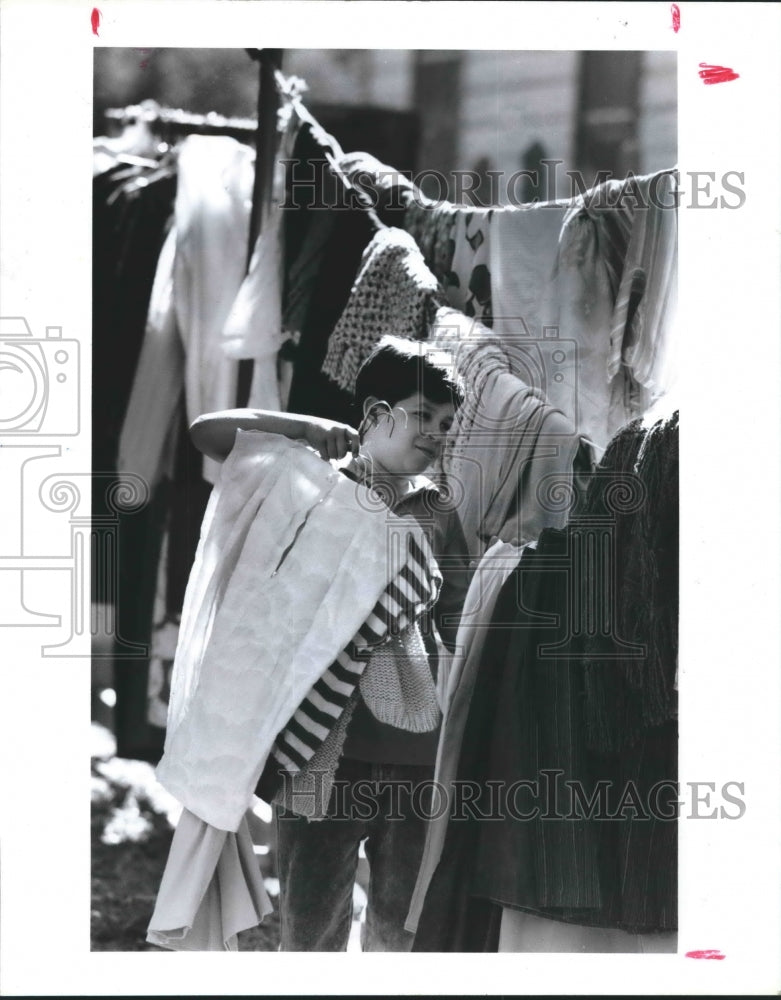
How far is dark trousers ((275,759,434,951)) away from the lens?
271 centimetres

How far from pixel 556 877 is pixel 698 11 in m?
1.95

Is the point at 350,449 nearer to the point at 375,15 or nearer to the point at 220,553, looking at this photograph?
the point at 220,553

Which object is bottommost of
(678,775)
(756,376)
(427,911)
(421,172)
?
(427,911)

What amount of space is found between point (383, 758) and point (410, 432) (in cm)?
71

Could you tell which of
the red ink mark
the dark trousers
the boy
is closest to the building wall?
the red ink mark

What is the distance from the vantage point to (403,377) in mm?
2732

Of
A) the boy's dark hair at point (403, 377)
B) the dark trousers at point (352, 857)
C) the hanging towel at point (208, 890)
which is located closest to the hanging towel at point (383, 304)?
the boy's dark hair at point (403, 377)

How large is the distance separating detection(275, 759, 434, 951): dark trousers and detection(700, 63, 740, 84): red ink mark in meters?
1.66

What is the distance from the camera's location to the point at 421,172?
9.18ft

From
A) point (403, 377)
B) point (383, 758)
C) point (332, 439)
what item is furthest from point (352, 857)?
point (403, 377)

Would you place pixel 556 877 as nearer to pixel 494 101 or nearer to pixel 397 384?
pixel 397 384

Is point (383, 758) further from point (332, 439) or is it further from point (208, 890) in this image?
point (332, 439)

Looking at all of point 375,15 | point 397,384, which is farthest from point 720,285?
point 375,15

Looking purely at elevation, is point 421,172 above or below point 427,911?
above
